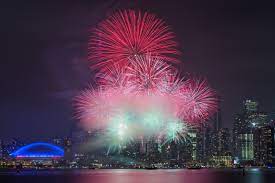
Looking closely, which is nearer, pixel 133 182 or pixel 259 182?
pixel 133 182

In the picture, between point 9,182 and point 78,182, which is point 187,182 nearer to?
point 78,182

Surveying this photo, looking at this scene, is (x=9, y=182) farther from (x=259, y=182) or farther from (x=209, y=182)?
(x=259, y=182)

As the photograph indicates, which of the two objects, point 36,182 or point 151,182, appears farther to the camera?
point 36,182

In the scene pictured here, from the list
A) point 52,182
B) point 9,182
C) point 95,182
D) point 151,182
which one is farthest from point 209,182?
point 9,182

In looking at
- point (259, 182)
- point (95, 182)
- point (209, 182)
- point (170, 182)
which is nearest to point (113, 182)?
point (95, 182)

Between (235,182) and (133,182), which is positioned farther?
(235,182)

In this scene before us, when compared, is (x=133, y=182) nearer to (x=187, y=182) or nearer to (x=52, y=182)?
(x=187, y=182)

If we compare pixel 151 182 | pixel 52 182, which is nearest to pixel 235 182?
pixel 151 182
